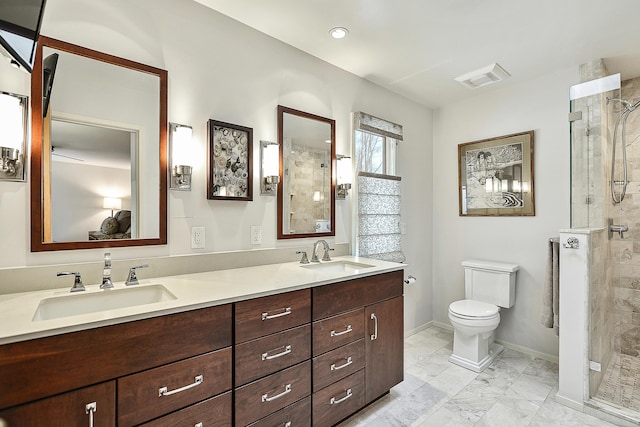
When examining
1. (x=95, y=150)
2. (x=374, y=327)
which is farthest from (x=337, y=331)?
(x=95, y=150)

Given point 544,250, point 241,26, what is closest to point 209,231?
point 241,26

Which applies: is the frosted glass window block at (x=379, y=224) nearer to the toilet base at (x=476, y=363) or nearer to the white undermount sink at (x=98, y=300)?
the toilet base at (x=476, y=363)

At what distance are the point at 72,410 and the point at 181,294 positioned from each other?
0.50m

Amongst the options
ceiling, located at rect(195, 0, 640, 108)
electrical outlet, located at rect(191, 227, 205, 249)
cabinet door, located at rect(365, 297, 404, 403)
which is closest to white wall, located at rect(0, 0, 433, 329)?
electrical outlet, located at rect(191, 227, 205, 249)

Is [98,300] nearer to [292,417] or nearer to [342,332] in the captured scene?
[292,417]

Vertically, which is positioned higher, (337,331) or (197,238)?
(197,238)

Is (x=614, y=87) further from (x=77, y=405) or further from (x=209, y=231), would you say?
(x=77, y=405)

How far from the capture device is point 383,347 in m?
2.04

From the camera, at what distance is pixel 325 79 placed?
249 cm

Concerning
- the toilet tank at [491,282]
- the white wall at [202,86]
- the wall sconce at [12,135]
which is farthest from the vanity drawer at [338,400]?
the wall sconce at [12,135]

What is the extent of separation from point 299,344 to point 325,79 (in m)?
1.99

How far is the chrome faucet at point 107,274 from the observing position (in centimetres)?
143

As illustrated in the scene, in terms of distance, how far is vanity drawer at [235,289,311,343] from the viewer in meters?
1.39

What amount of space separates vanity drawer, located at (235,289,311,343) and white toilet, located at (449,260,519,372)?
1.59m
